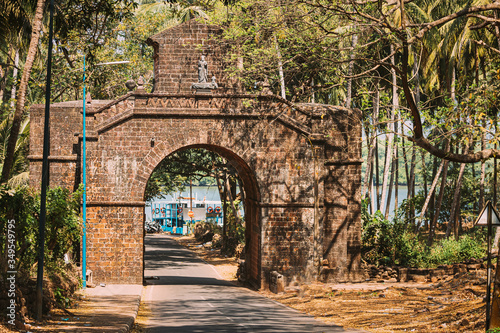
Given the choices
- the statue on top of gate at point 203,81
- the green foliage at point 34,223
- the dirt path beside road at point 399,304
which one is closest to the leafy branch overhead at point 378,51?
the statue on top of gate at point 203,81

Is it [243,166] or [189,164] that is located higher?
[189,164]

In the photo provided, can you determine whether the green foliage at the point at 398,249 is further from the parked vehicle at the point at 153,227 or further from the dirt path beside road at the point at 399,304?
the parked vehicle at the point at 153,227

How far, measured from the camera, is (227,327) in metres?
14.3

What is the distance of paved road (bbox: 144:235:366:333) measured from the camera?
14.3 meters

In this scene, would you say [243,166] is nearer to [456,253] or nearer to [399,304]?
[399,304]

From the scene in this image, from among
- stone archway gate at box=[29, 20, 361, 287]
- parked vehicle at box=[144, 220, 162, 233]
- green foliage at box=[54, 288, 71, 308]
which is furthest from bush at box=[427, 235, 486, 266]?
parked vehicle at box=[144, 220, 162, 233]

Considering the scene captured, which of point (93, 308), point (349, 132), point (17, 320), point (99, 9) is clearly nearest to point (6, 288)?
point (17, 320)

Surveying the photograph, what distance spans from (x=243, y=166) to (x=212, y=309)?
22.6ft

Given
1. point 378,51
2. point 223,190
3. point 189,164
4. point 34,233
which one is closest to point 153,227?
point 223,190

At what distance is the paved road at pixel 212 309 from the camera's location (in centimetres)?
1430

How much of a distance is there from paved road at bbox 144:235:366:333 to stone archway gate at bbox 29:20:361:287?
5.29ft

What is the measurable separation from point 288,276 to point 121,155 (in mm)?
7102

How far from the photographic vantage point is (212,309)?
17406mm

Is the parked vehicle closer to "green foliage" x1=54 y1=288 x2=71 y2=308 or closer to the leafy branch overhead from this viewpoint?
the leafy branch overhead
